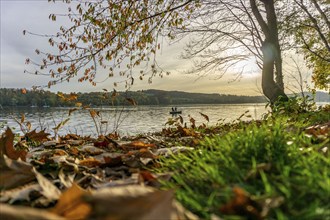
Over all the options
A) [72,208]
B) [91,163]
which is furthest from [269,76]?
[72,208]

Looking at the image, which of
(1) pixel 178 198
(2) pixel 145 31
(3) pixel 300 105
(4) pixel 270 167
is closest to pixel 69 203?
(1) pixel 178 198

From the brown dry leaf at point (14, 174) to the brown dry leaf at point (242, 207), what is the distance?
1.17 metres

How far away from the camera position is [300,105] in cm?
688

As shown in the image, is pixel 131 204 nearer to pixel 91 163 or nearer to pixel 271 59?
pixel 91 163

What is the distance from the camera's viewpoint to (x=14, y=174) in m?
1.67

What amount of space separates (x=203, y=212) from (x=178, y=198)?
19 centimetres

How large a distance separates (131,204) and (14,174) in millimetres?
1084

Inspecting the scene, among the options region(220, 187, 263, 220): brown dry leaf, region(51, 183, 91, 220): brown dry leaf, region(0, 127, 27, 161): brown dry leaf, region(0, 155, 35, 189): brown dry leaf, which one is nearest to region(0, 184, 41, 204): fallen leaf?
region(0, 155, 35, 189): brown dry leaf

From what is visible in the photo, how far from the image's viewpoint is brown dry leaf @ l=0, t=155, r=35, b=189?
1.61 metres

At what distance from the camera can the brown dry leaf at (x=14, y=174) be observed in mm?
1614

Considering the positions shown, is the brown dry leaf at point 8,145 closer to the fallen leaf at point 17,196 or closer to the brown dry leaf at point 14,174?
the brown dry leaf at point 14,174

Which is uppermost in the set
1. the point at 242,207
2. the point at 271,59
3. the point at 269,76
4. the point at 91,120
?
the point at 271,59

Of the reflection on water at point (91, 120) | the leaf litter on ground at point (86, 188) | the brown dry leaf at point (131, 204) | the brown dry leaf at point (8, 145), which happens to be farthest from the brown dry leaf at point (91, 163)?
the reflection on water at point (91, 120)

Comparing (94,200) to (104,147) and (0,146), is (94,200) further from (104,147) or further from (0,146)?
(104,147)
